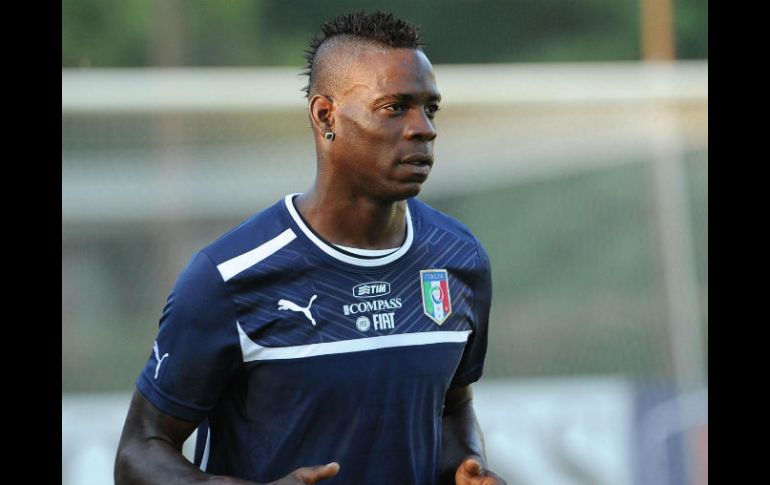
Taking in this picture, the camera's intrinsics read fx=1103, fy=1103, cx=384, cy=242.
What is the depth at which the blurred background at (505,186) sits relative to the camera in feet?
20.3

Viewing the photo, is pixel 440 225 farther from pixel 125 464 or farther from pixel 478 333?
pixel 125 464

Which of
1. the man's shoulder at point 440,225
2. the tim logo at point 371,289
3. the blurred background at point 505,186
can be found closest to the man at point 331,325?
the tim logo at point 371,289

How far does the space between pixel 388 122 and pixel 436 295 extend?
512 millimetres

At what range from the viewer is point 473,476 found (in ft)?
9.20

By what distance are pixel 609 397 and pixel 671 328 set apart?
62 cm

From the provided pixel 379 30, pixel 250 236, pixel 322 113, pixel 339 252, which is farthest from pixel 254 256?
pixel 379 30

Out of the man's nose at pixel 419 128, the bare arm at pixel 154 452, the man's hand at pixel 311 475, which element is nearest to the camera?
the man's hand at pixel 311 475

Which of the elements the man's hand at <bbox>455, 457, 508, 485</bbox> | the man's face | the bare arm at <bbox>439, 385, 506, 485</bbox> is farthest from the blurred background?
the man's face

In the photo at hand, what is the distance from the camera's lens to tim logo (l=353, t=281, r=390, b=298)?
2877 millimetres

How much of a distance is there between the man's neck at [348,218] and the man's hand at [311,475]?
25.2 inches

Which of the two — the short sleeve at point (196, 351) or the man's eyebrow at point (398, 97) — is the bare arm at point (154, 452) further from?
the man's eyebrow at point (398, 97)
